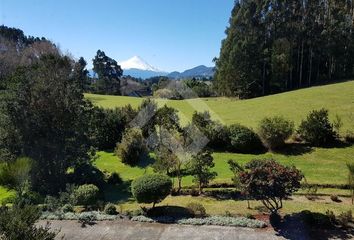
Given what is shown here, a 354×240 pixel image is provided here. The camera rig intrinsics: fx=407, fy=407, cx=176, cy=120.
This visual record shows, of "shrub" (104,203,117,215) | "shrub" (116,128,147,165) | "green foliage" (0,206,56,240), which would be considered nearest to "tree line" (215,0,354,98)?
"shrub" (116,128,147,165)

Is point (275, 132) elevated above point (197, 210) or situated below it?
above

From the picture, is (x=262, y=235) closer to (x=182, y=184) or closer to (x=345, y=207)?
(x=345, y=207)

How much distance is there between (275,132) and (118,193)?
11160 mm

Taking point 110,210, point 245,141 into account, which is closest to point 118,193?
point 110,210

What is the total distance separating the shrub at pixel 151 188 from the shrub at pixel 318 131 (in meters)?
13.8

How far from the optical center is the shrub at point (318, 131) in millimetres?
27328

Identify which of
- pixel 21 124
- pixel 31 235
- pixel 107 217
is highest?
pixel 21 124

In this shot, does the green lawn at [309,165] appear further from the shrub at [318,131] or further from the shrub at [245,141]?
the shrub at [318,131]

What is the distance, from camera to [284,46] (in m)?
56.9

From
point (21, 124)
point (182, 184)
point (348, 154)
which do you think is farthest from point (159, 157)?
point (348, 154)

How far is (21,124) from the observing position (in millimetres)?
24734

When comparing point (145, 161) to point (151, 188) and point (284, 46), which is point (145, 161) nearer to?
point (151, 188)

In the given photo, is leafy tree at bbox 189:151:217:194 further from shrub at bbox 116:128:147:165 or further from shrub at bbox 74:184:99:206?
shrub at bbox 116:128:147:165

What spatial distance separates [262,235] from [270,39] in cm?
4977
